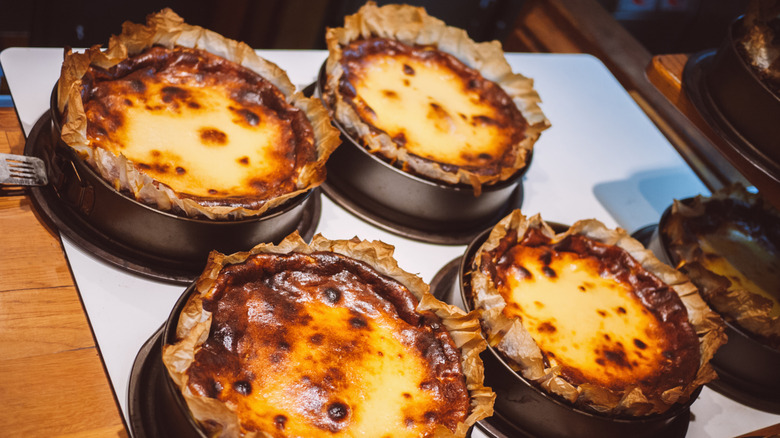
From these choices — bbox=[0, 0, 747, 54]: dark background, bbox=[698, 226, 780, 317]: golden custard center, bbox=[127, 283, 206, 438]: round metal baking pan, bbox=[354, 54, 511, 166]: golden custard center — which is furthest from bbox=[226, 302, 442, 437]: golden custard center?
bbox=[0, 0, 747, 54]: dark background

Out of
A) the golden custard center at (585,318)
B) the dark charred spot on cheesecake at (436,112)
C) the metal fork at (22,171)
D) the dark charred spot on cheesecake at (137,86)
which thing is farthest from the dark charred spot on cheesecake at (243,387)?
the dark charred spot on cheesecake at (436,112)

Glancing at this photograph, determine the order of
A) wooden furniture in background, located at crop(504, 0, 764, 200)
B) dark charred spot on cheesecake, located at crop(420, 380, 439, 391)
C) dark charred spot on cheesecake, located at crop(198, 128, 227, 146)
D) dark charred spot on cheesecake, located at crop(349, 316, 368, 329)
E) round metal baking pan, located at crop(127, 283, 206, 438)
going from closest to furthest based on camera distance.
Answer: round metal baking pan, located at crop(127, 283, 206, 438) → dark charred spot on cheesecake, located at crop(420, 380, 439, 391) → dark charred spot on cheesecake, located at crop(349, 316, 368, 329) → dark charred spot on cheesecake, located at crop(198, 128, 227, 146) → wooden furniture in background, located at crop(504, 0, 764, 200)

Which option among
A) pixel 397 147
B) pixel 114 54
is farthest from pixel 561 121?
pixel 114 54

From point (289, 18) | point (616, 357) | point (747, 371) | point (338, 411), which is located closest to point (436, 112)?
point (616, 357)

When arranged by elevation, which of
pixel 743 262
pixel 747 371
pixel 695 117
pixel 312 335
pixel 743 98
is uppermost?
pixel 743 98

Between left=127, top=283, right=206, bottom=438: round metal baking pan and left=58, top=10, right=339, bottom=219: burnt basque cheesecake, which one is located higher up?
left=58, top=10, right=339, bottom=219: burnt basque cheesecake

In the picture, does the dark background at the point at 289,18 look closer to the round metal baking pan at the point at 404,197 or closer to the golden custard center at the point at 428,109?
the round metal baking pan at the point at 404,197

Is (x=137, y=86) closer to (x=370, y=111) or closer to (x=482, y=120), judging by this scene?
(x=370, y=111)

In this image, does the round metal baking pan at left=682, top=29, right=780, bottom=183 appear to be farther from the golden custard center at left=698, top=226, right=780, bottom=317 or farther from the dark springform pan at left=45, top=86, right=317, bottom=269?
the dark springform pan at left=45, top=86, right=317, bottom=269
